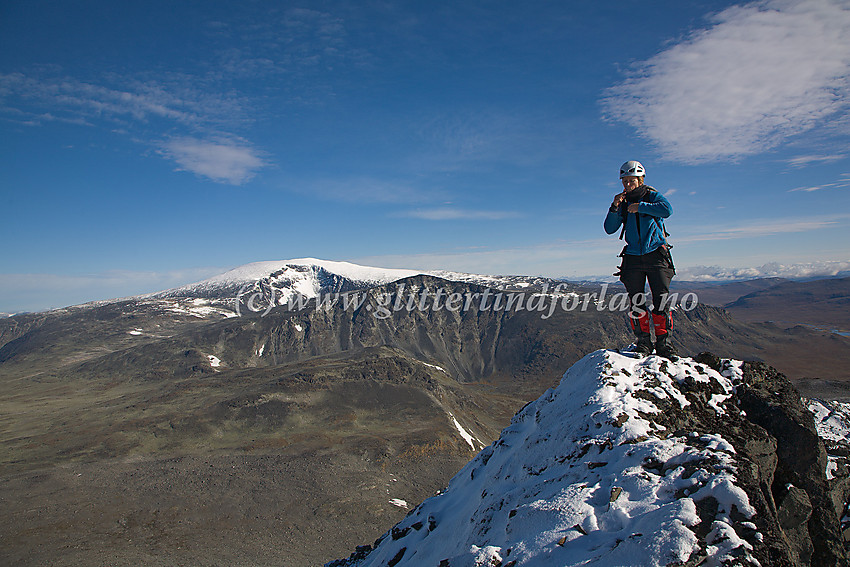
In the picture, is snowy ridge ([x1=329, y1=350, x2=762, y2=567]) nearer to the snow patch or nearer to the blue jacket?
the blue jacket

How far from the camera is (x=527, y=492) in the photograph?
8.00 m

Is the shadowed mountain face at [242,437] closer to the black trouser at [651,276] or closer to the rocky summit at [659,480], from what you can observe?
the rocky summit at [659,480]

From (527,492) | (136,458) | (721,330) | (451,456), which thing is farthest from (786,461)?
(721,330)

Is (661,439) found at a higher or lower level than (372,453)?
higher

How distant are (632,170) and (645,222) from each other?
1277mm

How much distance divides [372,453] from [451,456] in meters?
12.2

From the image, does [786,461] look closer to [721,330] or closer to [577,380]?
[577,380]

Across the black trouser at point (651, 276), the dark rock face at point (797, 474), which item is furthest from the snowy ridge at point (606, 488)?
the black trouser at point (651, 276)

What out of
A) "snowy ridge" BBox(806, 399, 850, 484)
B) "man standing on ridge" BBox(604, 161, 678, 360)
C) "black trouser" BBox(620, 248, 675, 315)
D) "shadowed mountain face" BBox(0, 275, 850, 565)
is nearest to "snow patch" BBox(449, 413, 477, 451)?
"shadowed mountain face" BBox(0, 275, 850, 565)

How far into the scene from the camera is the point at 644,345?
33.1ft

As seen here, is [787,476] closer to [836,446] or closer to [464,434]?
[836,446]

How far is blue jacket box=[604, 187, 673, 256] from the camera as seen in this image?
898 cm

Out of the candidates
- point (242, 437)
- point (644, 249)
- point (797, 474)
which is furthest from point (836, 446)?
point (242, 437)

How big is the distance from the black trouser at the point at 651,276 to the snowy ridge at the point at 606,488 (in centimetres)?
134
